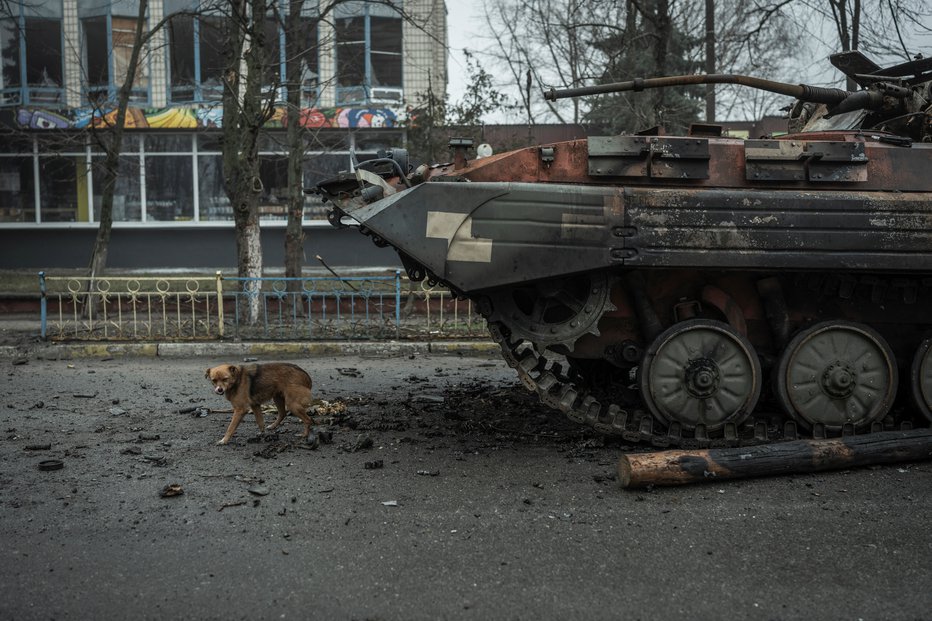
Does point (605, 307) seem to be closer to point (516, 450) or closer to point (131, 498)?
point (516, 450)

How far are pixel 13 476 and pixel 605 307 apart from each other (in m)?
4.09

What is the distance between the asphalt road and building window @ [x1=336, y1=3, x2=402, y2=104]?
16.1m

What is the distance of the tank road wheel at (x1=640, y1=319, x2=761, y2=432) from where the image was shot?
632 cm

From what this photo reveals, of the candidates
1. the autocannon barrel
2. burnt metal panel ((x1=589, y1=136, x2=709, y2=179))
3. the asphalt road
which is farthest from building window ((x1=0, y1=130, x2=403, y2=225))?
burnt metal panel ((x1=589, y1=136, x2=709, y2=179))

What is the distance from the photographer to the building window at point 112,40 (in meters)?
22.4

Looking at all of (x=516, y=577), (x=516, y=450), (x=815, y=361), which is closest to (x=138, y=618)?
(x=516, y=577)

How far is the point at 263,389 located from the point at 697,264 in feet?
10.7

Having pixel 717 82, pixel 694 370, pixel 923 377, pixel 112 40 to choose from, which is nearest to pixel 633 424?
pixel 694 370

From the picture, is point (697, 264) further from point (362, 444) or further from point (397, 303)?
point (397, 303)

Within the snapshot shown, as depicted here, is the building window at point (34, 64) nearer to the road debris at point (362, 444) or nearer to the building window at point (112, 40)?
the building window at point (112, 40)

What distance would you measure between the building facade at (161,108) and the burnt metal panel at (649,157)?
52.6ft

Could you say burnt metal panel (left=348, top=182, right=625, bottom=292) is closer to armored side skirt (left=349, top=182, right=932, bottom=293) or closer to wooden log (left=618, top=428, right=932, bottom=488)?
armored side skirt (left=349, top=182, right=932, bottom=293)

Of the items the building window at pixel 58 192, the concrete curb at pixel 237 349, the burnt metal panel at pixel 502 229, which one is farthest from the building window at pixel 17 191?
the burnt metal panel at pixel 502 229

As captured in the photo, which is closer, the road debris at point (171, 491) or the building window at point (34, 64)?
the road debris at point (171, 491)
